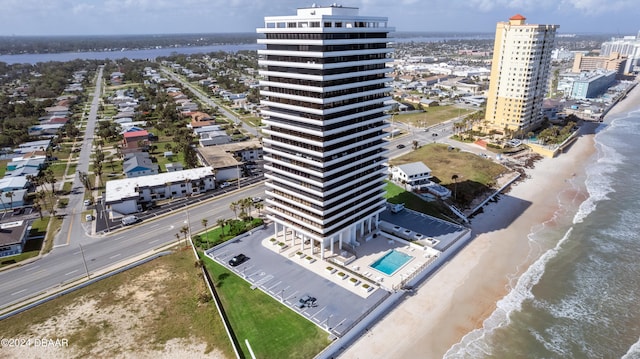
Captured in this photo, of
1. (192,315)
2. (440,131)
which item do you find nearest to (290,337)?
(192,315)

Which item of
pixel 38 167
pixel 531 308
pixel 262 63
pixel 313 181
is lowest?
pixel 531 308

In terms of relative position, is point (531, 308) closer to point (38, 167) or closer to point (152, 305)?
point (152, 305)

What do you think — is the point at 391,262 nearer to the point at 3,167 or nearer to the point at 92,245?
the point at 92,245

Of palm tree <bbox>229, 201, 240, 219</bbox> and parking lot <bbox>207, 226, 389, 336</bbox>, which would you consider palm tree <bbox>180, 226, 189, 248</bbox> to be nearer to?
parking lot <bbox>207, 226, 389, 336</bbox>

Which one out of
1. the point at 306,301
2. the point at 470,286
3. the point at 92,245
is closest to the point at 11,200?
the point at 92,245

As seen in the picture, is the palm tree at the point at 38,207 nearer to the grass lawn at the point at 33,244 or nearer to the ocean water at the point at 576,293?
the grass lawn at the point at 33,244

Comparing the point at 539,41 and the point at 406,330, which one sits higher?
the point at 539,41
